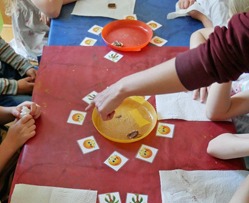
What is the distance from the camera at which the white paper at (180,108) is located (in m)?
1.18

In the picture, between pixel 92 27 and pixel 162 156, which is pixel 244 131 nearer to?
pixel 162 156

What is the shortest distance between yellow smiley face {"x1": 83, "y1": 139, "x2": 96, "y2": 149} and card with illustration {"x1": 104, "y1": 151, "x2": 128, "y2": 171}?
0.21ft

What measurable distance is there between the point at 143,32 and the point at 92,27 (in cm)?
22

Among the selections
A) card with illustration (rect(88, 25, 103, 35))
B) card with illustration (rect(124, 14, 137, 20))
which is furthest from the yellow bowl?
card with illustration (rect(124, 14, 137, 20))

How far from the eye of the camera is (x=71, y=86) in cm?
Result: 124

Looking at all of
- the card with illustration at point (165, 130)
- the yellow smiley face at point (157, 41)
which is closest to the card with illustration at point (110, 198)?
the card with illustration at point (165, 130)

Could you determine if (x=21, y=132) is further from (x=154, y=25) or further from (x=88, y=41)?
(x=154, y=25)

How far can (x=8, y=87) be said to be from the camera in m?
1.48

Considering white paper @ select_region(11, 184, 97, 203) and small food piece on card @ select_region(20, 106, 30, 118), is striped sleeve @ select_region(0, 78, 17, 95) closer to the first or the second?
small food piece on card @ select_region(20, 106, 30, 118)

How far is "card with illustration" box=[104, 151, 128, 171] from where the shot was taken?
101cm

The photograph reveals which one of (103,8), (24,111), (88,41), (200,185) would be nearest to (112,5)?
(103,8)

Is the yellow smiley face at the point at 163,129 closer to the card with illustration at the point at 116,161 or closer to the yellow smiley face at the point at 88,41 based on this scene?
the card with illustration at the point at 116,161

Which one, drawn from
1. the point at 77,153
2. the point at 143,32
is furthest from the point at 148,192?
the point at 143,32

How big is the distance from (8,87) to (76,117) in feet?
1.57
